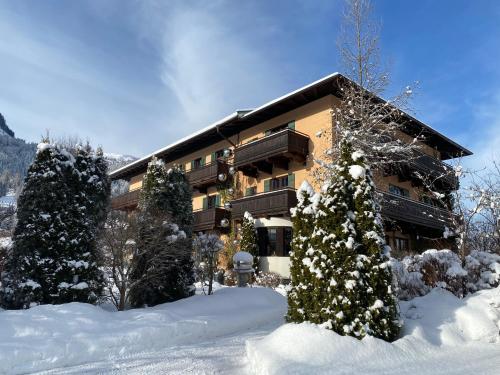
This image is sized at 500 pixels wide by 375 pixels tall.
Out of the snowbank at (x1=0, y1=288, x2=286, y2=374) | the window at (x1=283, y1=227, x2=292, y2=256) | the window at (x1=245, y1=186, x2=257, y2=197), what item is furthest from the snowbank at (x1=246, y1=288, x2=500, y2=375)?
the window at (x1=245, y1=186, x2=257, y2=197)

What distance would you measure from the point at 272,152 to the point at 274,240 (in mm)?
5286

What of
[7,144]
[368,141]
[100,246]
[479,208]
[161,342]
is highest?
[7,144]

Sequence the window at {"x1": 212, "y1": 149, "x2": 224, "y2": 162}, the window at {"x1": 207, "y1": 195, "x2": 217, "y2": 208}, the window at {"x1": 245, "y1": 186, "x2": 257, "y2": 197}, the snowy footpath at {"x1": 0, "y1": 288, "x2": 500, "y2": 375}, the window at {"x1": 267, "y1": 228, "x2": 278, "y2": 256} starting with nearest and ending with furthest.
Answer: the snowy footpath at {"x1": 0, "y1": 288, "x2": 500, "y2": 375} < the window at {"x1": 267, "y1": 228, "x2": 278, "y2": 256} < the window at {"x1": 245, "y1": 186, "x2": 257, "y2": 197} < the window at {"x1": 212, "y1": 149, "x2": 224, "y2": 162} < the window at {"x1": 207, "y1": 195, "x2": 217, "y2": 208}

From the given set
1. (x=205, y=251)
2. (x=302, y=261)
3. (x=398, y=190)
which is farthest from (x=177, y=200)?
(x=398, y=190)

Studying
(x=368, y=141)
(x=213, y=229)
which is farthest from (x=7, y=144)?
(x=368, y=141)

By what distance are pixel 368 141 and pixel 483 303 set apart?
25.4 feet

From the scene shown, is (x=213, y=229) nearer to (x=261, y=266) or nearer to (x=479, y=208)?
(x=261, y=266)

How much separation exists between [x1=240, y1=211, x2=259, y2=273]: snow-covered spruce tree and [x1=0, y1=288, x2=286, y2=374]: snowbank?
1148 cm

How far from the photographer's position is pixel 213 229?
26.9 meters

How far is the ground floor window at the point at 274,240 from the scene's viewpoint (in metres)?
23.0

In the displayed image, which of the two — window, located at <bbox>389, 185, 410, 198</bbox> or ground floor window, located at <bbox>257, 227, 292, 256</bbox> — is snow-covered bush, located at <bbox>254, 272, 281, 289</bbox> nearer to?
ground floor window, located at <bbox>257, 227, 292, 256</bbox>

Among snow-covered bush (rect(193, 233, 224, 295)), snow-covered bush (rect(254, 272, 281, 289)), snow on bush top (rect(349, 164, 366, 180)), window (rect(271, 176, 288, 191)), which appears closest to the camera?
snow on bush top (rect(349, 164, 366, 180))

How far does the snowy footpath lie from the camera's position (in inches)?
261

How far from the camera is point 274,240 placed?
77.6 ft
